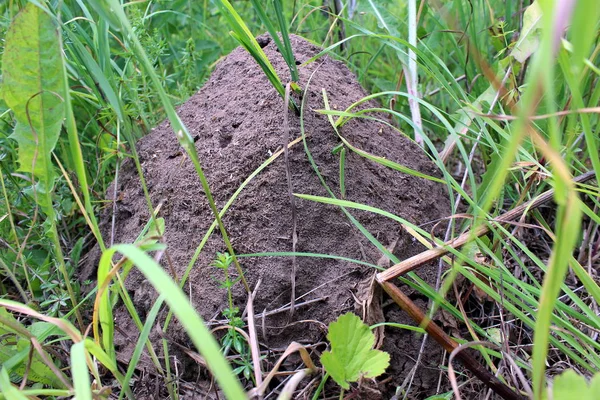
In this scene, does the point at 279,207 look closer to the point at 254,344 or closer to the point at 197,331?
the point at 254,344

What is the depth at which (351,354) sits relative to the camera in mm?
1121

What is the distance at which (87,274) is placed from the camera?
1646 mm

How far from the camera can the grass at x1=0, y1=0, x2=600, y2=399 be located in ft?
2.63

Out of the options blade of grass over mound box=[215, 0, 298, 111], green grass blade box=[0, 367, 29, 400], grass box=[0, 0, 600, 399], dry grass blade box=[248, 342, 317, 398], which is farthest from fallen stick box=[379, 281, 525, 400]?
green grass blade box=[0, 367, 29, 400]

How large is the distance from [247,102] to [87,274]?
705mm

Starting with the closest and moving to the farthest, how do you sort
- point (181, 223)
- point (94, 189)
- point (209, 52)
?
1. point (181, 223)
2. point (94, 189)
3. point (209, 52)

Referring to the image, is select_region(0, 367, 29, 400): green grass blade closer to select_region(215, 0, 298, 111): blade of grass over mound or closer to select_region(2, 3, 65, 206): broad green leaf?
select_region(2, 3, 65, 206): broad green leaf

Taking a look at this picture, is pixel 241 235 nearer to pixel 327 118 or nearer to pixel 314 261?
pixel 314 261

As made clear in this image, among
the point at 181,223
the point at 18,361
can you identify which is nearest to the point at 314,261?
the point at 181,223

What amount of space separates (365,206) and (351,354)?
322 mm

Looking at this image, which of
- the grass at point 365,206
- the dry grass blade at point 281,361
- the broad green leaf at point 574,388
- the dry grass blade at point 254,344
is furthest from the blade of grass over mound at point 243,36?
the broad green leaf at point 574,388

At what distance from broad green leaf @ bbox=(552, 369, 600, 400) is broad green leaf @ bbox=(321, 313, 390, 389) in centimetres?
36

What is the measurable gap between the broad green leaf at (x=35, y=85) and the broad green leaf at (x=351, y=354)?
0.77 meters

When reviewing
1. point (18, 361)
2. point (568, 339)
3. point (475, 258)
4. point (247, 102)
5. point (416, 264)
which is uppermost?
point (247, 102)
